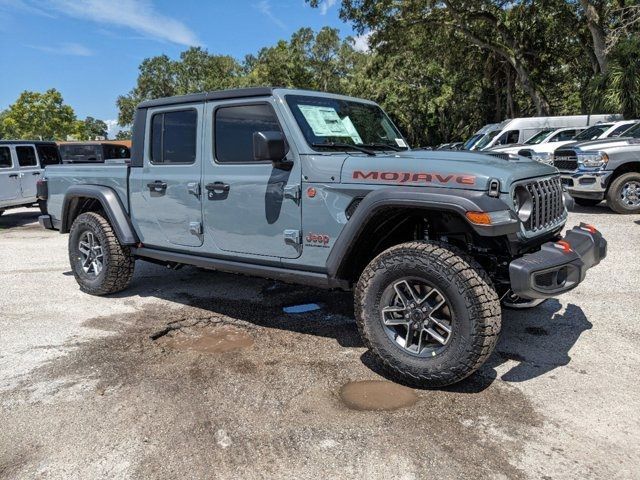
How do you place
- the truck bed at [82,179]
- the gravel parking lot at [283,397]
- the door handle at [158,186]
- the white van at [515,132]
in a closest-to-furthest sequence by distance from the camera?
the gravel parking lot at [283,397]
the door handle at [158,186]
the truck bed at [82,179]
the white van at [515,132]

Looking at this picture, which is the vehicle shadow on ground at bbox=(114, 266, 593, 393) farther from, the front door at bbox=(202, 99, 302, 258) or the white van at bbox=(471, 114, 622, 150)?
the white van at bbox=(471, 114, 622, 150)

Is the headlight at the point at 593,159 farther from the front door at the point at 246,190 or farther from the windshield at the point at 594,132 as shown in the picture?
the front door at the point at 246,190

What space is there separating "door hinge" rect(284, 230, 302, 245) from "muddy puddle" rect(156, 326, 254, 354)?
934 mm

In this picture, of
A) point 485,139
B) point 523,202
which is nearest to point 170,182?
point 523,202

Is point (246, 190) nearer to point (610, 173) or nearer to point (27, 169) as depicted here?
point (610, 173)

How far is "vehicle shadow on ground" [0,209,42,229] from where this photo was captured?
39.4 feet

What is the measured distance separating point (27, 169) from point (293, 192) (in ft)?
34.6

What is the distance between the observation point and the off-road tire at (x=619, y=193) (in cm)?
962

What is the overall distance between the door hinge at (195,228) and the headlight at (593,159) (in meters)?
8.12

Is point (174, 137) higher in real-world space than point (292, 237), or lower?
higher

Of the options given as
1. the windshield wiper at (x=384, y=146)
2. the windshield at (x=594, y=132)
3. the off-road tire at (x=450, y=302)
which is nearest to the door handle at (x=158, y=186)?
the windshield wiper at (x=384, y=146)

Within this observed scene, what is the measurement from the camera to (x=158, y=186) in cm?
468

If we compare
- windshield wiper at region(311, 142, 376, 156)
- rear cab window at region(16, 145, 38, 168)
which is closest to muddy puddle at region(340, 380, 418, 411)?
windshield wiper at region(311, 142, 376, 156)

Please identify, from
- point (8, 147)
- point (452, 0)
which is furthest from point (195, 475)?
point (452, 0)
